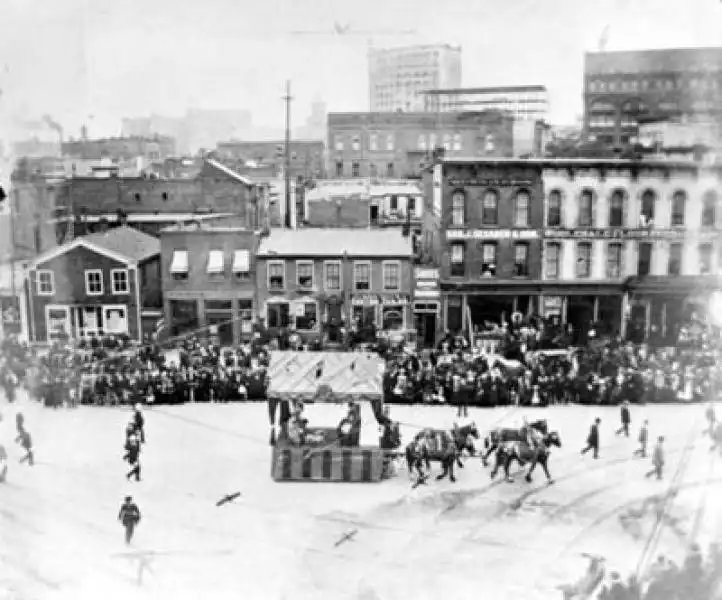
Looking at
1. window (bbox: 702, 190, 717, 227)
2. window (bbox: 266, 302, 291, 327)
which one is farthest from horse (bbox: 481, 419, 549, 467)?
window (bbox: 702, 190, 717, 227)

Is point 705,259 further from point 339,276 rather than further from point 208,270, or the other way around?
point 208,270

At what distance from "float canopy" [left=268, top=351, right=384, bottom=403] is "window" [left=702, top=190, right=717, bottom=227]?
301 cm

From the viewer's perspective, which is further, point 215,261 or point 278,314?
point 278,314

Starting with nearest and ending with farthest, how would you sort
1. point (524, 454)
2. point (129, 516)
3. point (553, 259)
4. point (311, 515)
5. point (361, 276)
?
1. point (129, 516)
2. point (311, 515)
3. point (524, 454)
4. point (361, 276)
5. point (553, 259)

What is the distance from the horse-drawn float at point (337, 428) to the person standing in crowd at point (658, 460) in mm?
2185

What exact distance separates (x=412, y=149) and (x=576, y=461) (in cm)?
302

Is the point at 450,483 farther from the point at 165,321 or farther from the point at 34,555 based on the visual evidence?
the point at 34,555

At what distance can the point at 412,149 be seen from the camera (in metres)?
7.34

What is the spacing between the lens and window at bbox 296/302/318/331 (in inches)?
292

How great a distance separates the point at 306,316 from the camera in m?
7.46

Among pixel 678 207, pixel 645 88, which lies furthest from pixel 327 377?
pixel 645 88

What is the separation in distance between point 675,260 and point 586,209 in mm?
895

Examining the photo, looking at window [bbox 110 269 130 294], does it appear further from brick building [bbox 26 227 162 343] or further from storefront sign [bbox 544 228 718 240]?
storefront sign [bbox 544 228 718 240]

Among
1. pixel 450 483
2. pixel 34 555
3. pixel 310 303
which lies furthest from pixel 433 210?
pixel 34 555
